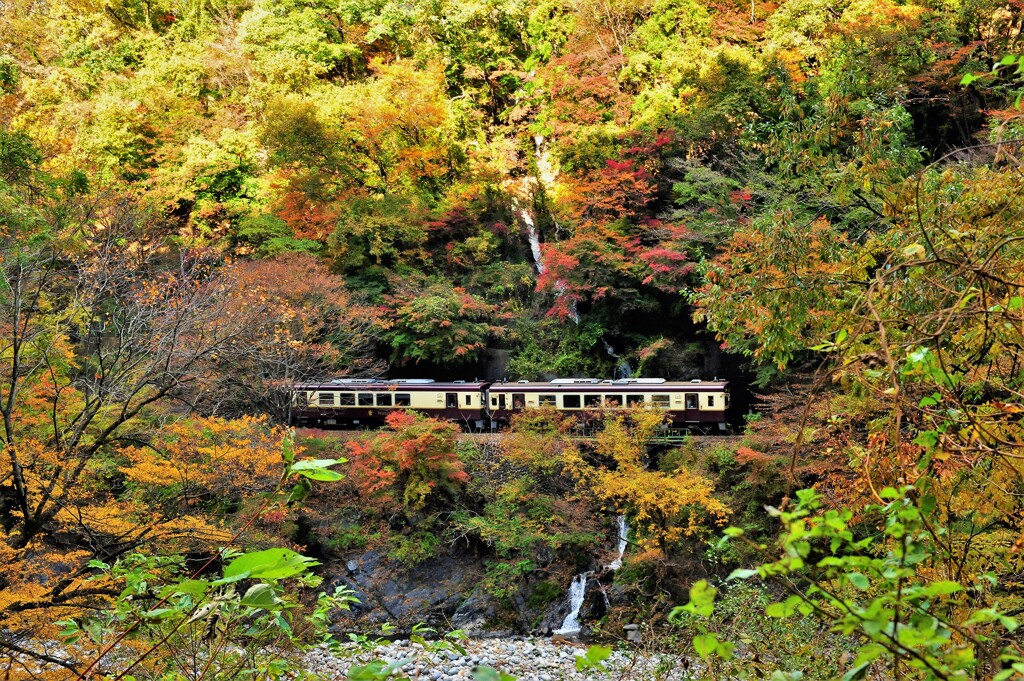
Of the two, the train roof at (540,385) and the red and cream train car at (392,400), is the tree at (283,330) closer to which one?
the train roof at (540,385)

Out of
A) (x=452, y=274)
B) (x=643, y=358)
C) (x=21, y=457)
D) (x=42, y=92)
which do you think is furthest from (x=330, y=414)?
(x=42, y=92)

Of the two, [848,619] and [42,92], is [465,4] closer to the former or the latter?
[42,92]

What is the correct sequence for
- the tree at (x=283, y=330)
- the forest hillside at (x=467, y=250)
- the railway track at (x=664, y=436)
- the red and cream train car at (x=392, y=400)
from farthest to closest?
the red and cream train car at (x=392, y=400) → the railway track at (x=664, y=436) → the tree at (x=283, y=330) → the forest hillside at (x=467, y=250)

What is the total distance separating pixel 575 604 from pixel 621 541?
1.48m

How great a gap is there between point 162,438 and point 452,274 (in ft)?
32.4

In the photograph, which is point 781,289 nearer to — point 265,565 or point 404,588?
point 265,565

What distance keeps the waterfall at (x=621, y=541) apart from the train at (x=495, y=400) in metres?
2.34

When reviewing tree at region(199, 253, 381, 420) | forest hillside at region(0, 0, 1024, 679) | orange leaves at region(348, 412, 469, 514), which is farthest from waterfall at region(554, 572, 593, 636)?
tree at region(199, 253, 381, 420)

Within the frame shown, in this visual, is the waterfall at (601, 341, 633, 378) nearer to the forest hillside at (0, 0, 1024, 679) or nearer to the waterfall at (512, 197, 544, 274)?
the forest hillside at (0, 0, 1024, 679)

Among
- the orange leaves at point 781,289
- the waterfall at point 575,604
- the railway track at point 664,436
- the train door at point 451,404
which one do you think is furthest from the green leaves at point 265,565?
the train door at point 451,404

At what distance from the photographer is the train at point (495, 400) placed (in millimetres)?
15609

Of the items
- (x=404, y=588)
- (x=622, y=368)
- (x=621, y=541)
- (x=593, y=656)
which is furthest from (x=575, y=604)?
(x=593, y=656)

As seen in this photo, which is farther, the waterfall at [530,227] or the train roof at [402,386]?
the waterfall at [530,227]

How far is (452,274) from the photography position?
20016mm
